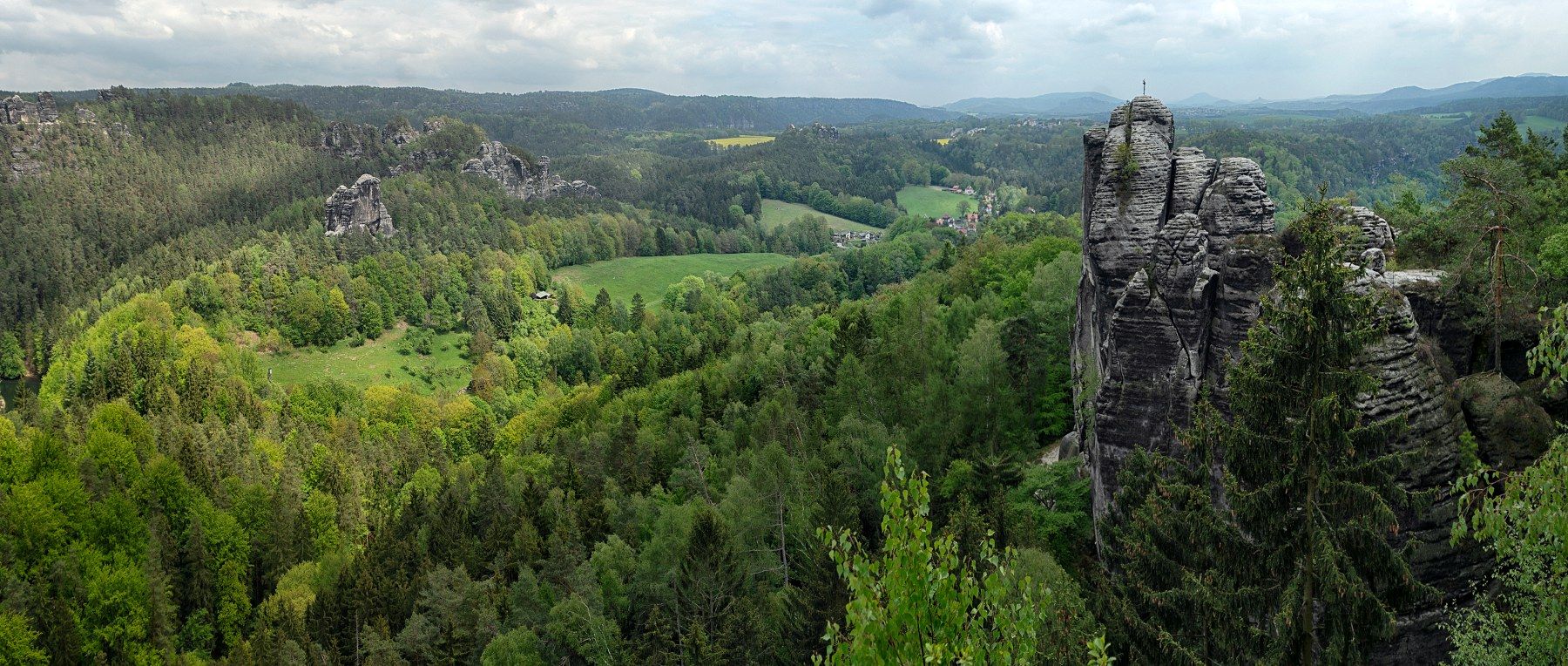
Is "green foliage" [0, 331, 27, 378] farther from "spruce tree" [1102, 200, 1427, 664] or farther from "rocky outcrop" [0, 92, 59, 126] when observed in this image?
Answer: "spruce tree" [1102, 200, 1427, 664]

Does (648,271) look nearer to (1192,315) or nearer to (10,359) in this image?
(10,359)

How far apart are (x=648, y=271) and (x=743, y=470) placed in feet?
386

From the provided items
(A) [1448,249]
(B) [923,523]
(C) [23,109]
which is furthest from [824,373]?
(C) [23,109]

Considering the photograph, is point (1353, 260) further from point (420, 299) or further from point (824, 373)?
point (420, 299)

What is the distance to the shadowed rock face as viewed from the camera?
15453 millimetres

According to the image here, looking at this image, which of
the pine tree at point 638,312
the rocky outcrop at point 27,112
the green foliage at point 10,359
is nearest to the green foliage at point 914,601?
the pine tree at point 638,312

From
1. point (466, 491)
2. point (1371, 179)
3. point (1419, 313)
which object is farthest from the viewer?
point (1371, 179)

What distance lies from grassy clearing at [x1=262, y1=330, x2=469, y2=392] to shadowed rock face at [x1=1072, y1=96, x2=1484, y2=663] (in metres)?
98.9

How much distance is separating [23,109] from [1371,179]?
890 ft

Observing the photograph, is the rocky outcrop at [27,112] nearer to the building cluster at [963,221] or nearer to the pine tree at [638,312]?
the pine tree at [638,312]

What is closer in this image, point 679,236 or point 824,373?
point 824,373

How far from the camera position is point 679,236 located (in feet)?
595

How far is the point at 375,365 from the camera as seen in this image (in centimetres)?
11212

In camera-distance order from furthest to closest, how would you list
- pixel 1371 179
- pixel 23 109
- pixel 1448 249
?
pixel 23 109 < pixel 1371 179 < pixel 1448 249
